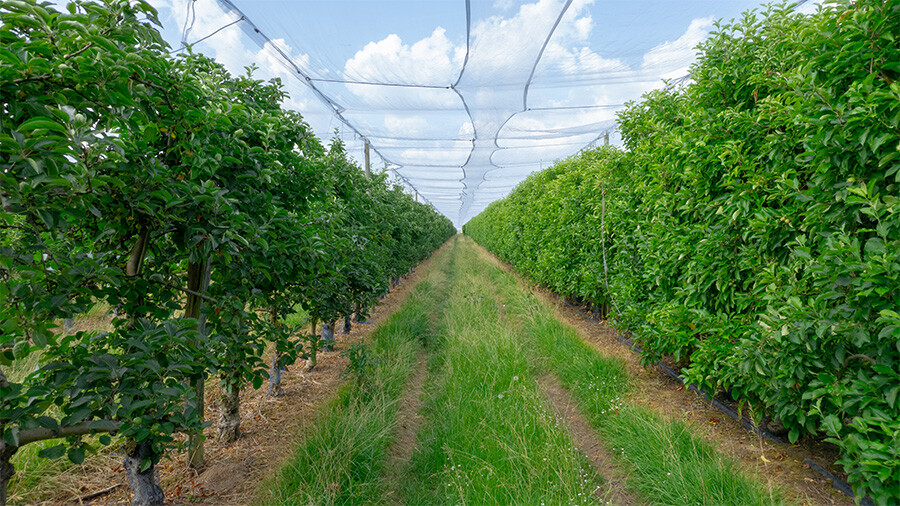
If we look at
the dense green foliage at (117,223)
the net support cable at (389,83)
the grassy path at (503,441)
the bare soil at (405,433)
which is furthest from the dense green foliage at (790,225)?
the dense green foliage at (117,223)

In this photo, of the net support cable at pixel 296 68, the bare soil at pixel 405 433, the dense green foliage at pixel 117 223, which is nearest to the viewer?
the dense green foliage at pixel 117 223

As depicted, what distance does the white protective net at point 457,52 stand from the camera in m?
5.03

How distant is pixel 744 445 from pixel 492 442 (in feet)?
5.66

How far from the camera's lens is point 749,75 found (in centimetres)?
275

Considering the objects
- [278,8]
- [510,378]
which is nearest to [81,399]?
[510,378]

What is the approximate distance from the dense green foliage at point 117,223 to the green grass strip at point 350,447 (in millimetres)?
711

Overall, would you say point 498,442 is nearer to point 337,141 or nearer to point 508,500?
point 508,500

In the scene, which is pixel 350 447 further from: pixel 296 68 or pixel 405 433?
pixel 296 68

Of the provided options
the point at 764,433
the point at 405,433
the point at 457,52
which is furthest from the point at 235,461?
the point at 457,52

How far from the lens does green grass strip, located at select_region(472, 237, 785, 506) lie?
2.12 meters

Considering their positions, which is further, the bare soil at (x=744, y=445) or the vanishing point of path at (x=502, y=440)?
the vanishing point of path at (x=502, y=440)

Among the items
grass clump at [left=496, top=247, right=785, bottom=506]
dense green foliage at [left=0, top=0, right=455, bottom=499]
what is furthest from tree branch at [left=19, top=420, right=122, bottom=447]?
grass clump at [left=496, top=247, right=785, bottom=506]

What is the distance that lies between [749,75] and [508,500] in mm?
3269

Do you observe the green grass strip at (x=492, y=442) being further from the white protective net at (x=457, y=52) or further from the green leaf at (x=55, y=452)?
the white protective net at (x=457, y=52)
